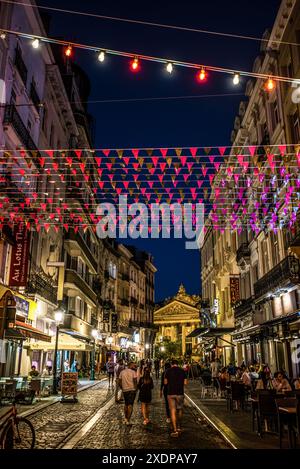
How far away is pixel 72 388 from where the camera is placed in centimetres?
1888

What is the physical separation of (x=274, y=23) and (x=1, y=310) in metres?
17.9

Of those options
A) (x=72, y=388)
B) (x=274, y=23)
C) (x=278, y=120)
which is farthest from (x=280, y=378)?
(x=274, y=23)

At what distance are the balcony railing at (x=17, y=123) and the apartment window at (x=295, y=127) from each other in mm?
12566

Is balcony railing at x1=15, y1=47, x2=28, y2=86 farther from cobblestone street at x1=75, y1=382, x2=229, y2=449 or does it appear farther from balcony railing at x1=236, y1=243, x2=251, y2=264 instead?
balcony railing at x1=236, y1=243, x2=251, y2=264

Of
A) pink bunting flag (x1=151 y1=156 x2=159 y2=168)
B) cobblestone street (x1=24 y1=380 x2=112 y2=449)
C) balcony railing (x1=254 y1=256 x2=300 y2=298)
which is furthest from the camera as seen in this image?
balcony railing (x1=254 y1=256 x2=300 y2=298)

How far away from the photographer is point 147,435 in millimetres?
10867

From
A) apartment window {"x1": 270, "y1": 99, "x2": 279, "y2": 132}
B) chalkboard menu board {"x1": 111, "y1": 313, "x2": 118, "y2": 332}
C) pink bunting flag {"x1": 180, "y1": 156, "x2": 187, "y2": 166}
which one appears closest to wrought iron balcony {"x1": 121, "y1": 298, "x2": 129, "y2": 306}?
chalkboard menu board {"x1": 111, "y1": 313, "x2": 118, "y2": 332}

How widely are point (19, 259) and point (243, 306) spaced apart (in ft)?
51.6

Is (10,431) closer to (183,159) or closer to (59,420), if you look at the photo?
(59,420)

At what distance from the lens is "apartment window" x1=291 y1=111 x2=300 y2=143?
20.2 metres

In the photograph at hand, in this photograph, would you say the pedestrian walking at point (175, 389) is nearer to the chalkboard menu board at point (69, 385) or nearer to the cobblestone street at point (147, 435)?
the cobblestone street at point (147, 435)

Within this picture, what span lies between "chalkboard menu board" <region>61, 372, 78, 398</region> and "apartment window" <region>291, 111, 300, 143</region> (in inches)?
561

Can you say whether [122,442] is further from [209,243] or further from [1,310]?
[209,243]

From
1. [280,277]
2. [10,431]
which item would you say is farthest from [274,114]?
[10,431]
